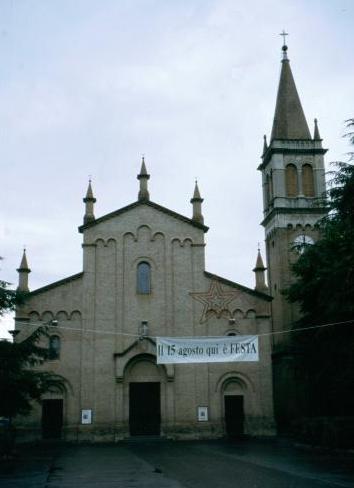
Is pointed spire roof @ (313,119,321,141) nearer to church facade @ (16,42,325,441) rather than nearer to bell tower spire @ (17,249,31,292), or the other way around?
church facade @ (16,42,325,441)

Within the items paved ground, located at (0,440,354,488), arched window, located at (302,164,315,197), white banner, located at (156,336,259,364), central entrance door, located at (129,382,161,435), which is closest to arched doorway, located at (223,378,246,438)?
central entrance door, located at (129,382,161,435)

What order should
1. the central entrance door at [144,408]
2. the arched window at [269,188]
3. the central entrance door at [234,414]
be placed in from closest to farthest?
the central entrance door at [144,408] < the central entrance door at [234,414] < the arched window at [269,188]

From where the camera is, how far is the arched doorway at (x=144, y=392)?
39094mm

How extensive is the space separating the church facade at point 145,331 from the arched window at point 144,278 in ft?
0.22

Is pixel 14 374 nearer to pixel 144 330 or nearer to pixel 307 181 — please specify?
pixel 144 330

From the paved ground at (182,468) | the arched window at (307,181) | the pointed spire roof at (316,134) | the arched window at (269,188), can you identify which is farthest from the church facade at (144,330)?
the pointed spire roof at (316,134)

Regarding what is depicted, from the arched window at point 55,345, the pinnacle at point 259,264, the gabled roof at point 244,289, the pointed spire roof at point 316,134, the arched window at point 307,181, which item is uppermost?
the pointed spire roof at point 316,134

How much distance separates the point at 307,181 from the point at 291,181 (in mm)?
1238

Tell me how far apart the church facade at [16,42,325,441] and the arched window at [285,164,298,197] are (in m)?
8.04

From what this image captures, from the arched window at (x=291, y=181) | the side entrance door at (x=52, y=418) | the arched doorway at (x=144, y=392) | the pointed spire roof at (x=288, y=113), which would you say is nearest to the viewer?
the side entrance door at (x=52, y=418)

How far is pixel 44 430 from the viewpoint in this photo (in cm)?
3788

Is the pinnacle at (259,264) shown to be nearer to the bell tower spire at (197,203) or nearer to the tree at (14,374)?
the bell tower spire at (197,203)

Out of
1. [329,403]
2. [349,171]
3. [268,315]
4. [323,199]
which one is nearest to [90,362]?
[268,315]

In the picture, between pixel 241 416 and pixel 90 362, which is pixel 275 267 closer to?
pixel 241 416
